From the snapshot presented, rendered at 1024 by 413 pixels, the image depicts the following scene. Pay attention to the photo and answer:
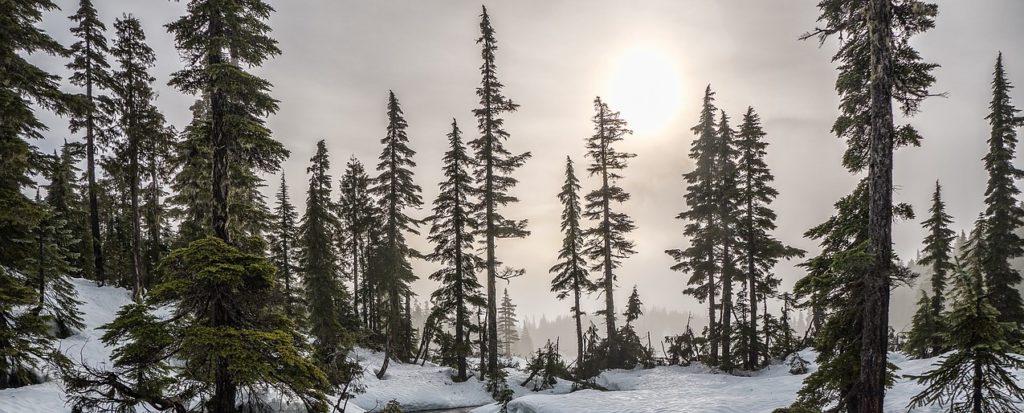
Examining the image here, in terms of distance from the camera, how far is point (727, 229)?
2455 cm

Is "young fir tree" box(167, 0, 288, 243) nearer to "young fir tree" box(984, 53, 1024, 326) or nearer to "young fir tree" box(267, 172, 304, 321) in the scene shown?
"young fir tree" box(267, 172, 304, 321)

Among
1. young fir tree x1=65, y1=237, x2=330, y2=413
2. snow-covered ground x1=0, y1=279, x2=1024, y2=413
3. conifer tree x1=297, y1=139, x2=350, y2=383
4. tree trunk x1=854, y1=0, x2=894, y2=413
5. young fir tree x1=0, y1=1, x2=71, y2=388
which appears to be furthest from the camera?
conifer tree x1=297, y1=139, x2=350, y2=383

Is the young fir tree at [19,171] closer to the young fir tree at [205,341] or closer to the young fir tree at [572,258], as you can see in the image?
the young fir tree at [205,341]

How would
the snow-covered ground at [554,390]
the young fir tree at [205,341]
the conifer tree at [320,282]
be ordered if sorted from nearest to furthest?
the young fir tree at [205,341] < the snow-covered ground at [554,390] < the conifer tree at [320,282]

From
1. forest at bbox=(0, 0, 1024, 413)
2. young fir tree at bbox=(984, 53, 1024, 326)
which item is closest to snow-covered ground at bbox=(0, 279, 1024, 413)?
forest at bbox=(0, 0, 1024, 413)

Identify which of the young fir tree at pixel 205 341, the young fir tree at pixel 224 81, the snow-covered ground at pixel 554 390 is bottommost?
the snow-covered ground at pixel 554 390

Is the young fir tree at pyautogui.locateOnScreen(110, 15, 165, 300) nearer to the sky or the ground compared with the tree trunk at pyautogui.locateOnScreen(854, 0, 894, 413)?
nearer to the sky

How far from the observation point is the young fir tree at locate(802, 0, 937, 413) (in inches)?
328

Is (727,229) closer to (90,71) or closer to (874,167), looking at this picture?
(874,167)

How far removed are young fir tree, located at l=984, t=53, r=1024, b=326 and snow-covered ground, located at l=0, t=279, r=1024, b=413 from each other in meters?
10.1

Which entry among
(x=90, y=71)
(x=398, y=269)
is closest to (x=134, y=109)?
(x=90, y=71)

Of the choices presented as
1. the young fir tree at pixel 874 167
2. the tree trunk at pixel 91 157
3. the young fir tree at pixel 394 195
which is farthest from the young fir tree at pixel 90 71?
the young fir tree at pixel 874 167

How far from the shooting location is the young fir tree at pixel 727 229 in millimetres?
24219

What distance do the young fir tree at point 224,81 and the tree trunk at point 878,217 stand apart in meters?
14.1
